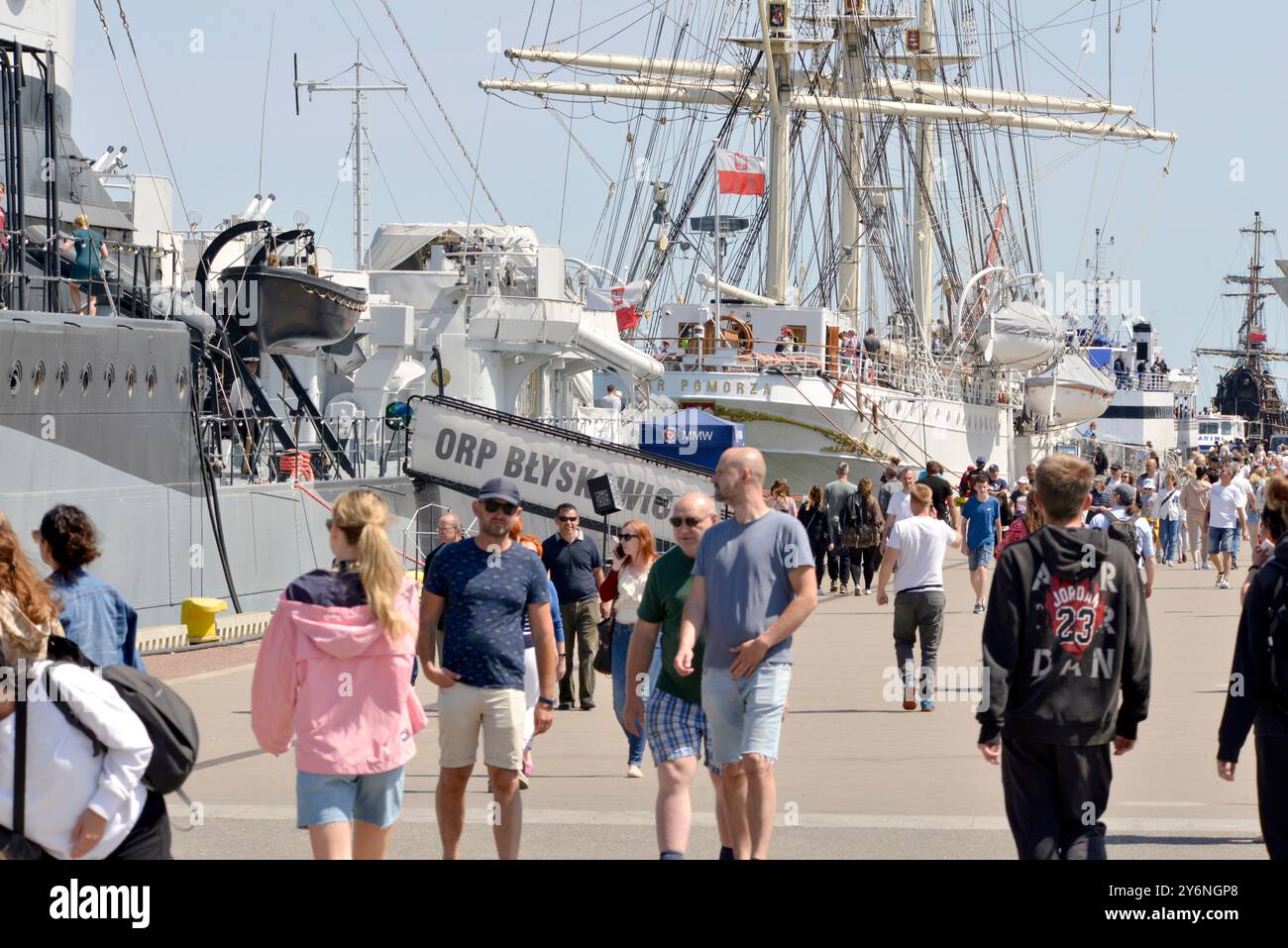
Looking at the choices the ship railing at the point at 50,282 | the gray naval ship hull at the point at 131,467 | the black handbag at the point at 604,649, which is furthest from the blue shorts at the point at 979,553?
the ship railing at the point at 50,282

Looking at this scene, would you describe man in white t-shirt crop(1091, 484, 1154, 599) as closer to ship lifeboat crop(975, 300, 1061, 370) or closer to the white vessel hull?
the white vessel hull

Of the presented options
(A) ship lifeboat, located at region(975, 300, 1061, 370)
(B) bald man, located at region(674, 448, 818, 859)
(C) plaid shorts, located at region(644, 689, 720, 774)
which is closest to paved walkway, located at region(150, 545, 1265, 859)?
(C) plaid shorts, located at region(644, 689, 720, 774)

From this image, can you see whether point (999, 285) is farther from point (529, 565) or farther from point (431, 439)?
point (529, 565)

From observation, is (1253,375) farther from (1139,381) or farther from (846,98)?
(846,98)

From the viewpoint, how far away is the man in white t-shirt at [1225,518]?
22438mm

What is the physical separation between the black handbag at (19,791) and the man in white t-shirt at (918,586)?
8619 mm

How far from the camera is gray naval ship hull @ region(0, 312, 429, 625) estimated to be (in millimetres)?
16969

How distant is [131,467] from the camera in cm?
1900

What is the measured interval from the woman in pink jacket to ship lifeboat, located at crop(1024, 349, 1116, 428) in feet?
157

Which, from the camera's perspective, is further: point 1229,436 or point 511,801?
point 1229,436

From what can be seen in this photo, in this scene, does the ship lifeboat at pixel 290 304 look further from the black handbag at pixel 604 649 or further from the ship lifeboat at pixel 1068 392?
the ship lifeboat at pixel 1068 392
